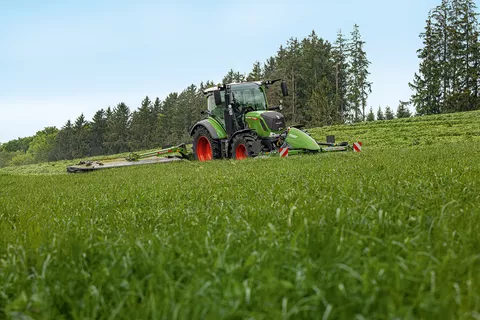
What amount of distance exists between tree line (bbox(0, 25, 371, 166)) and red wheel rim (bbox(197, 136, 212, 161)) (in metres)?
42.6

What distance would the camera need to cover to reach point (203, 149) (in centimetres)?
1758

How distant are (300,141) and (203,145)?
17.9ft

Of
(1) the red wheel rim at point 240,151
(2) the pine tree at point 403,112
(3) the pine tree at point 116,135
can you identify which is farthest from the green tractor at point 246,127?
(3) the pine tree at point 116,135

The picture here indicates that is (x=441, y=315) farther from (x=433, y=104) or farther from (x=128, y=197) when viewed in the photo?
(x=433, y=104)

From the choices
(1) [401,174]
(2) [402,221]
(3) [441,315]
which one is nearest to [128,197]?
(1) [401,174]

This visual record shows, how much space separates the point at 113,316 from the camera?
1.43 metres

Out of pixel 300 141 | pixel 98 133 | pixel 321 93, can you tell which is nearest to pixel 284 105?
pixel 321 93

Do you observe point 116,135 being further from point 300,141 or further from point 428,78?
point 300,141

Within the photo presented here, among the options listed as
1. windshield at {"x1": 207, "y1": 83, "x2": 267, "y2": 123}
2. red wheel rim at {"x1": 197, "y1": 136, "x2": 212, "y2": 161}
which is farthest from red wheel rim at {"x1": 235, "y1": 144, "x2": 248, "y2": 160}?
red wheel rim at {"x1": 197, "y1": 136, "x2": 212, "y2": 161}

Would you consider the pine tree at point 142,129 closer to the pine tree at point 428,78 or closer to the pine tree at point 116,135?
the pine tree at point 116,135

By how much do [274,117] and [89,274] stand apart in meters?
12.3

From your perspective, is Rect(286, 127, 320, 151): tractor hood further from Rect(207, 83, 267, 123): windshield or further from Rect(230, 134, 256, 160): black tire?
Rect(207, 83, 267, 123): windshield

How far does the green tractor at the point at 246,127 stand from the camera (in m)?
13.5

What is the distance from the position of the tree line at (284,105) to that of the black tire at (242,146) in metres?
44.9
